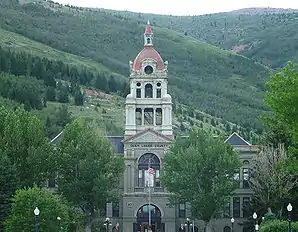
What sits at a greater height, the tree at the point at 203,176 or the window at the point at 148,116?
the window at the point at 148,116

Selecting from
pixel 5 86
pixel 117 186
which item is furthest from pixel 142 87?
pixel 5 86

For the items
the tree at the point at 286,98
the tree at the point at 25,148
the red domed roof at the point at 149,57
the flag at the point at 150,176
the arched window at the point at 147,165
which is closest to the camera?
the tree at the point at 286,98

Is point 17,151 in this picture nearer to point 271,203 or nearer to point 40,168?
point 40,168

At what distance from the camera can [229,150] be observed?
268ft

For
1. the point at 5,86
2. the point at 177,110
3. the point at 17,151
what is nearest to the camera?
the point at 17,151

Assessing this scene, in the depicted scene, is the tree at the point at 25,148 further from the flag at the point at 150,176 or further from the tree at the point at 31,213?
the flag at the point at 150,176

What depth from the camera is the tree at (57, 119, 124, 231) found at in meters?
77.6

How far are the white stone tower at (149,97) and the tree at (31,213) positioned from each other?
2977 centimetres

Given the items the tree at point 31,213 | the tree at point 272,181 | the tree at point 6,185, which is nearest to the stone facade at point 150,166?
the tree at point 272,181

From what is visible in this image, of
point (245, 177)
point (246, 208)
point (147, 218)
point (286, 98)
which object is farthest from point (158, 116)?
point (286, 98)

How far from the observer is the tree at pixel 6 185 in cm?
6744

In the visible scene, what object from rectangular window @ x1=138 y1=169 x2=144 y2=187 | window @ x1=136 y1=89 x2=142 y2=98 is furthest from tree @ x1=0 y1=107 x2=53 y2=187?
window @ x1=136 y1=89 x2=142 y2=98

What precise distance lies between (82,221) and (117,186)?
9.56 m

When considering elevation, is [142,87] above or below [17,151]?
above
